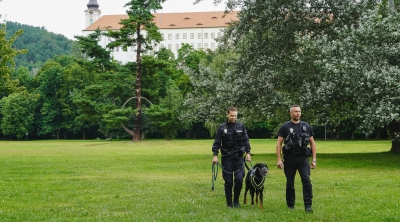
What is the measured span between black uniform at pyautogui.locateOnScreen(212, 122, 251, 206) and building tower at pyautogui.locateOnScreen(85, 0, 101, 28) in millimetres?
173373

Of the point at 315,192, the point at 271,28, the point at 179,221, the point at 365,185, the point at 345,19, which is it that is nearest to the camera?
the point at 179,221

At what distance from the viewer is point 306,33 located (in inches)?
1117

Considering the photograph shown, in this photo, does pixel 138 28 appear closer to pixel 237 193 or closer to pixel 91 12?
pixel 237 193

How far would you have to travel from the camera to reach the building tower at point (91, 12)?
588 ft

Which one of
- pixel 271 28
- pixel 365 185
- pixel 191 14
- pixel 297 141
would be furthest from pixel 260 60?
pixel 191 14

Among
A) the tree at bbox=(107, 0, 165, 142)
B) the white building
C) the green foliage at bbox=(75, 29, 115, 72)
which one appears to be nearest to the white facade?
the white building

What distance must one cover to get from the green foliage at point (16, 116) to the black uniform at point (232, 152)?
80.4m

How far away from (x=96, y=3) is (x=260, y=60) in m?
159

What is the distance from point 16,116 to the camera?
87.4 m

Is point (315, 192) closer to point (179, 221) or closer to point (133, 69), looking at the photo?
point (179, 221)

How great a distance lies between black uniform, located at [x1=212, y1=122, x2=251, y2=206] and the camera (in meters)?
11.6

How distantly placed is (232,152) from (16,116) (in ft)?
267

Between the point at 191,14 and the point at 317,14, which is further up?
the point at 191,14

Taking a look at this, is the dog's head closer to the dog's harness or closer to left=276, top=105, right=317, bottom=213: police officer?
the dog's harness
